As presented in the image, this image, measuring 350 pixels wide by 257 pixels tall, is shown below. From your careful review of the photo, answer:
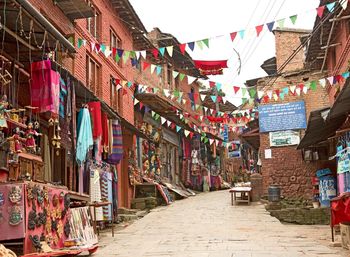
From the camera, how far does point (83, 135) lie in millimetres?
12102

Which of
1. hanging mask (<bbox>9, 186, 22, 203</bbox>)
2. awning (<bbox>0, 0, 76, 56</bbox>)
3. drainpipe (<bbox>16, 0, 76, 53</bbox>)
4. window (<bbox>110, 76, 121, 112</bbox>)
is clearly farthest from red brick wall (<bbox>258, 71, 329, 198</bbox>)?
hanging mask (<bbox>9, 186, 22, 203</bbox>)

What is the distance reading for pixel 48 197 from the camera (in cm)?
856

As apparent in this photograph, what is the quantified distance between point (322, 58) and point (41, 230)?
15714 mm

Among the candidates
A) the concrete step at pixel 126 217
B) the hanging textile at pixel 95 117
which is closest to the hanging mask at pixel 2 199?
the hanging textile at pixel 95 117

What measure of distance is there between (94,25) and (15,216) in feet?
35.6

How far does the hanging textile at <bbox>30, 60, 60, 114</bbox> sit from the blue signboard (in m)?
15.3

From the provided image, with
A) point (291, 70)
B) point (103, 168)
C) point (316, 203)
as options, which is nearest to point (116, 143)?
point (103, 168)

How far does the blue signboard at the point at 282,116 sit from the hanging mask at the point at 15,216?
57.0ft

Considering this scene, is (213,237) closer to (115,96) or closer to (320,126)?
(320,126)

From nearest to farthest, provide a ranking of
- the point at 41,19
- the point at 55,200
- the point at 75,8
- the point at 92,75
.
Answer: the point at 41,19, the point at 55,200, the point at 75,8, the point at 92,75

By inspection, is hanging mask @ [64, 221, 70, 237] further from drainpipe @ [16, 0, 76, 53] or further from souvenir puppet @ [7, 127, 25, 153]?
drainpipe @ [16, 0, 76, 53]

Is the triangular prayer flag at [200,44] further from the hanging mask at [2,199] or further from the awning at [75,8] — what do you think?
the hanging mask at [2,199]

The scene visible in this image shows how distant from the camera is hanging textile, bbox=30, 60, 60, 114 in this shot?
9.62 m

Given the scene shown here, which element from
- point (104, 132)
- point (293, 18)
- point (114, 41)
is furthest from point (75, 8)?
point (114, 41)
